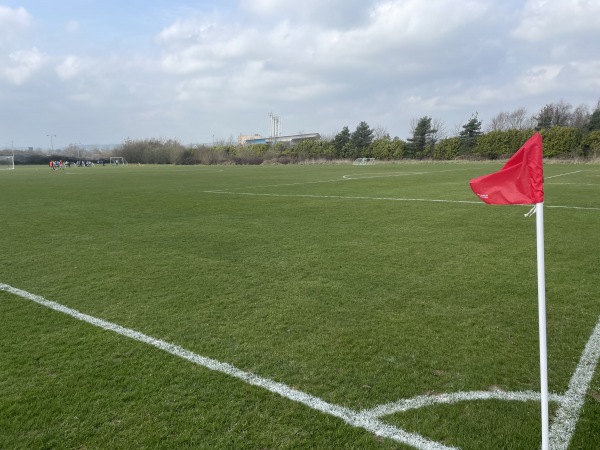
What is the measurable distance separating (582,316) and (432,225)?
5.58 metres

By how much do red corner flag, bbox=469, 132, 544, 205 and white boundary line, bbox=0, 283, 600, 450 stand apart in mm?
1370

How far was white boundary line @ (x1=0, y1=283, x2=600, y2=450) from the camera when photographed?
256 centimetres

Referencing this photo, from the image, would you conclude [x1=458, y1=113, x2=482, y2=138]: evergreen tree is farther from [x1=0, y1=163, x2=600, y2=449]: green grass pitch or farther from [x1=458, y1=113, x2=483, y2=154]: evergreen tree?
[x1=0, y1=163, x2=600, y2=449]: green grass pitch

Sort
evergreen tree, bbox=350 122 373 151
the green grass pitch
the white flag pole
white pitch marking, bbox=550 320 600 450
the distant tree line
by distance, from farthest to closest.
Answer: evergreen tree, bbox=350 122 373 151, the distant tree line, the green grass pitch, white pitch marking, bbox=550 320 600 450, the white flag pole

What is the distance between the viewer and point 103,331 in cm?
414

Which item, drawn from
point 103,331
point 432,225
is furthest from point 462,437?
point 432,225

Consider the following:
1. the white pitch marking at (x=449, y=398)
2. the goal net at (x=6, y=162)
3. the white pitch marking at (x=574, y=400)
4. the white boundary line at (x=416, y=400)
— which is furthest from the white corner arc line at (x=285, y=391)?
the goal net at (x=6, y=162)

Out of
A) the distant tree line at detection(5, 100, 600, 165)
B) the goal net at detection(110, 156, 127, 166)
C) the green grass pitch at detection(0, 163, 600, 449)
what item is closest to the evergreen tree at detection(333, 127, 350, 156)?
the distant tree line at detection(5, 100, 600, 165)

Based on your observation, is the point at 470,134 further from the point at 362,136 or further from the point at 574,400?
the point at 574,400

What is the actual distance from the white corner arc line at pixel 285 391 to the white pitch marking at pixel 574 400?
0.66 metres

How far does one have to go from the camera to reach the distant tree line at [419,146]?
167 feet

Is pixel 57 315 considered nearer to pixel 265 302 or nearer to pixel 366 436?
pixel 265 302

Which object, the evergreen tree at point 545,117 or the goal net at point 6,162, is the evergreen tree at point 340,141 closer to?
the evergreen tree at point 545,117

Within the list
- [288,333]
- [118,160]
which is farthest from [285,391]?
[118,160]
